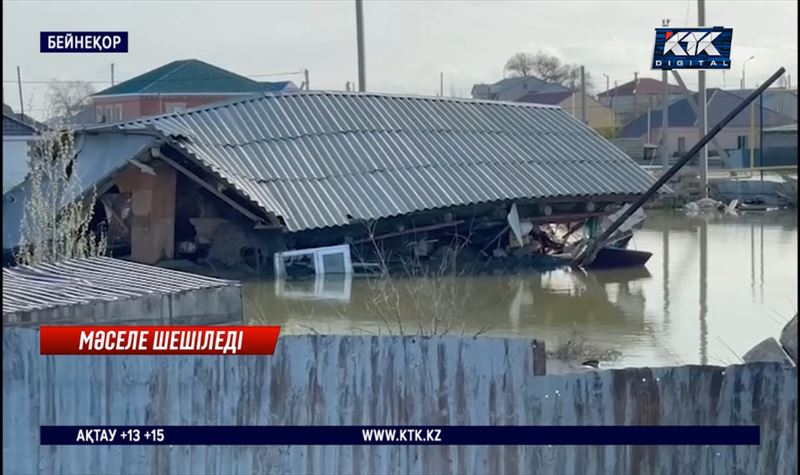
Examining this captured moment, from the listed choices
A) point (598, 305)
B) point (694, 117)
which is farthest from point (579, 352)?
point (694, 117)

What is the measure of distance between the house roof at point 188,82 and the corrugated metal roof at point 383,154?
20145 mm

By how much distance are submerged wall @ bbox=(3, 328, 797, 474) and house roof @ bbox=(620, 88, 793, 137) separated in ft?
114

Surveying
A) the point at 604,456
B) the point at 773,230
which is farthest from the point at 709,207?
the point at 604,456

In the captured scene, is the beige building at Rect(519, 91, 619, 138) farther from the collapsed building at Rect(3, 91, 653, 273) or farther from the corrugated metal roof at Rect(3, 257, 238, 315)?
the corrugated metal roof at Rect(3, 257, 238, 315)

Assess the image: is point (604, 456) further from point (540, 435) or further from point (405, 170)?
point (405, 170)

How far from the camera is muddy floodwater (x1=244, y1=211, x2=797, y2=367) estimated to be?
512 inches

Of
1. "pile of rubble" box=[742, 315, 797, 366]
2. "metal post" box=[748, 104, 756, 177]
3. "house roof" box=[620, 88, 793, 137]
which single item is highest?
"house roof" box=[620, 88, 793, 137]

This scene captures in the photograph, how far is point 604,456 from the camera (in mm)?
6355

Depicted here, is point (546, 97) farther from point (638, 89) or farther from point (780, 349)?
point (780, 349)

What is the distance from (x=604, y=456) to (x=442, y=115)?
18250mm

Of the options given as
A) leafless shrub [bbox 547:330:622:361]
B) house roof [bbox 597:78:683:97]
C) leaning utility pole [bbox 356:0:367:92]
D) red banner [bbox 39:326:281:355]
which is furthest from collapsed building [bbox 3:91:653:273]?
house roof [bbox 597:78:683:97]

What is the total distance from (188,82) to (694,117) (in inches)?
786

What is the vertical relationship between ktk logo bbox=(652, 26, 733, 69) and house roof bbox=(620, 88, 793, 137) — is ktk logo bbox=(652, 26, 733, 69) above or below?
below

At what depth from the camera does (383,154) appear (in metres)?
21.7
